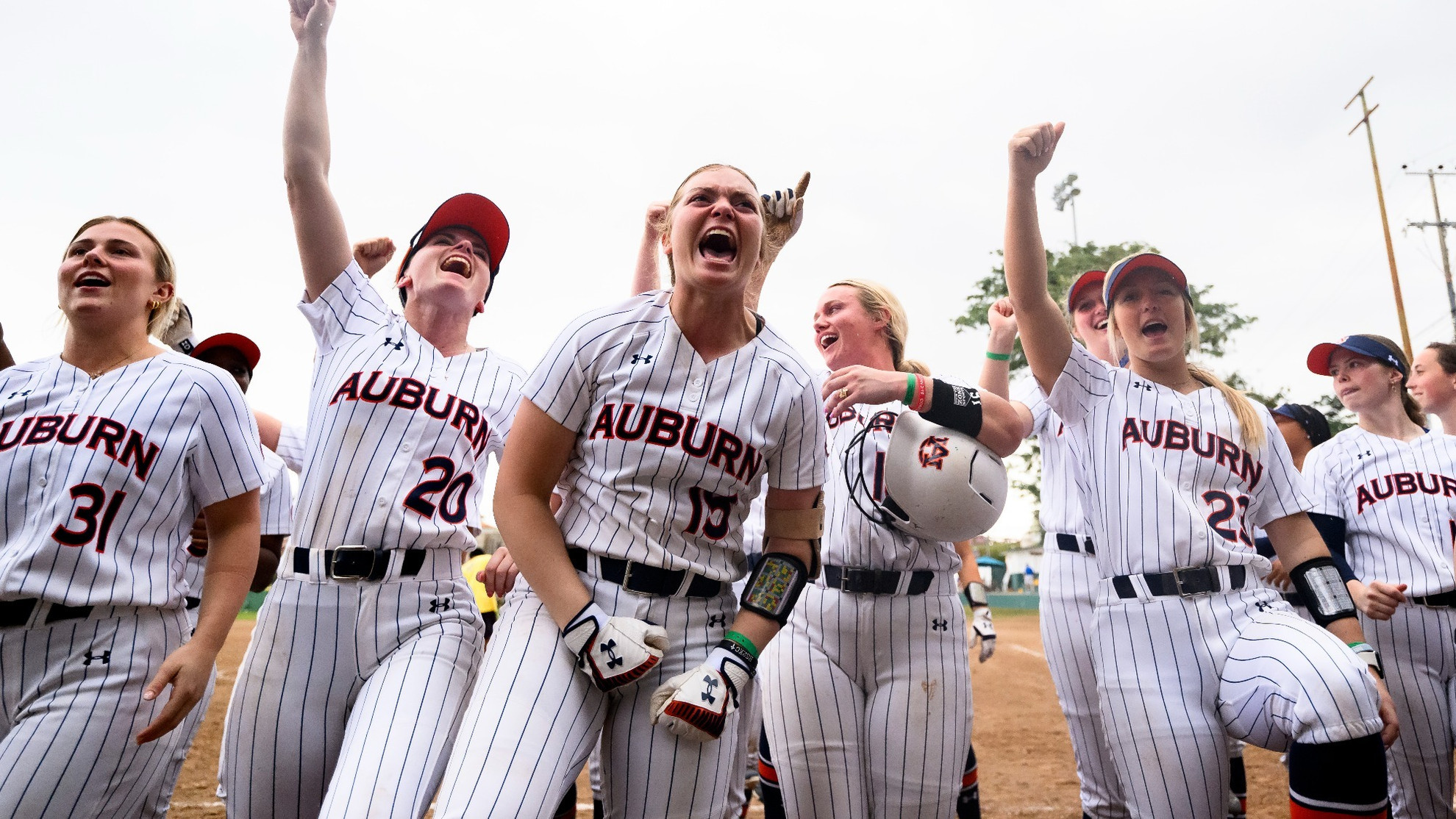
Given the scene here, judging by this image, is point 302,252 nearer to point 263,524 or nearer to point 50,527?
point 50,527

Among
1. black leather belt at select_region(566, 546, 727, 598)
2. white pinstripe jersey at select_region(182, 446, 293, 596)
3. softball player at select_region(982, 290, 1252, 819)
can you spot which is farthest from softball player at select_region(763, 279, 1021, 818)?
white pinstripe jersey at select_region(182, 446, 293, 596)

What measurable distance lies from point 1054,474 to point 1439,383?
2188mm

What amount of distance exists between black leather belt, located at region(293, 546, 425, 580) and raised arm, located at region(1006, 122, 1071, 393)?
2.06m

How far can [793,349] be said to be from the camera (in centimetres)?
268

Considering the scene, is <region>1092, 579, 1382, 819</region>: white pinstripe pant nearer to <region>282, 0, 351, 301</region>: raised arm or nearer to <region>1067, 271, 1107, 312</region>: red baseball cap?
<region>1067, 271, 1107, 312</region>: red baseball cap

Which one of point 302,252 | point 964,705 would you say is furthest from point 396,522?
point 964,705

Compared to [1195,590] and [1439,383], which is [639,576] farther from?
[1439,383]

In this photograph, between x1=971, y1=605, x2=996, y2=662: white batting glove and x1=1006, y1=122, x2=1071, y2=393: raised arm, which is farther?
x1=971, y1=605, x2=996, y2=662: white batting glove

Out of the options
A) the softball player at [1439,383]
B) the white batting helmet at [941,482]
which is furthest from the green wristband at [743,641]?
the softball player at [1439,383]

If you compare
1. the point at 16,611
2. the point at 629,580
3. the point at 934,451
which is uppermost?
the point at 934,451

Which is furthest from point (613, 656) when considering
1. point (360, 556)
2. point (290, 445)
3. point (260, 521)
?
point (290, 445)

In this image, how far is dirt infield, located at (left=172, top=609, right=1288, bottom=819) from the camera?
20.3ft

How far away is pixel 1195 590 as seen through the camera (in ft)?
9.80

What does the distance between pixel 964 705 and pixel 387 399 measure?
2.20m
